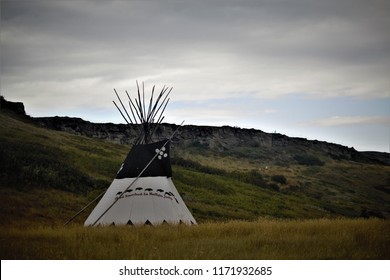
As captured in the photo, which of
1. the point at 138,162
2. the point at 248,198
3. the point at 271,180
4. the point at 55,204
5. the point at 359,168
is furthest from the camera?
the point at 359,168

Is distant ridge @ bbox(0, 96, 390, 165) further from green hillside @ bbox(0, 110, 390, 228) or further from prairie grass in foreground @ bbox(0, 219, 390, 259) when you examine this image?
prairie grass in foreground @ bbox(0, 219, 390, 259)

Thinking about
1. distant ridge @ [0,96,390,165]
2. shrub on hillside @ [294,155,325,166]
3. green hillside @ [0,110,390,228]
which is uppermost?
distant ridge @ [0,96,390,165]

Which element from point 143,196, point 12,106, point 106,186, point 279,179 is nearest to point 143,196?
point 143,196

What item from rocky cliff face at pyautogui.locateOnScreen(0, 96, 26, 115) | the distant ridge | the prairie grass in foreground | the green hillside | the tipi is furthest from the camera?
the distant ridge

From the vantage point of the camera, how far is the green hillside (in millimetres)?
20422

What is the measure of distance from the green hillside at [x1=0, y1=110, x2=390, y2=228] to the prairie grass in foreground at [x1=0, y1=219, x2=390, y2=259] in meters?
6.43

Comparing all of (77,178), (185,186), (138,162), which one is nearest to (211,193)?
(185,186)

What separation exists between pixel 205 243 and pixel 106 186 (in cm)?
1866

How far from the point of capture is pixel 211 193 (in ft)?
111

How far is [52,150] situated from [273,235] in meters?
24.8

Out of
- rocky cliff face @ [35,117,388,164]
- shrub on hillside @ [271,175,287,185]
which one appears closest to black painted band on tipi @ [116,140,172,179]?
shrub on hillside @ [271,175,287,185]

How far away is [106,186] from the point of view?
1081 inches

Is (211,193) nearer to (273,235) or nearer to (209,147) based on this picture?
(273,235)

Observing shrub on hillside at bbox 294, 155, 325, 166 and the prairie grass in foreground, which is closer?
the prairie grass in foreground
